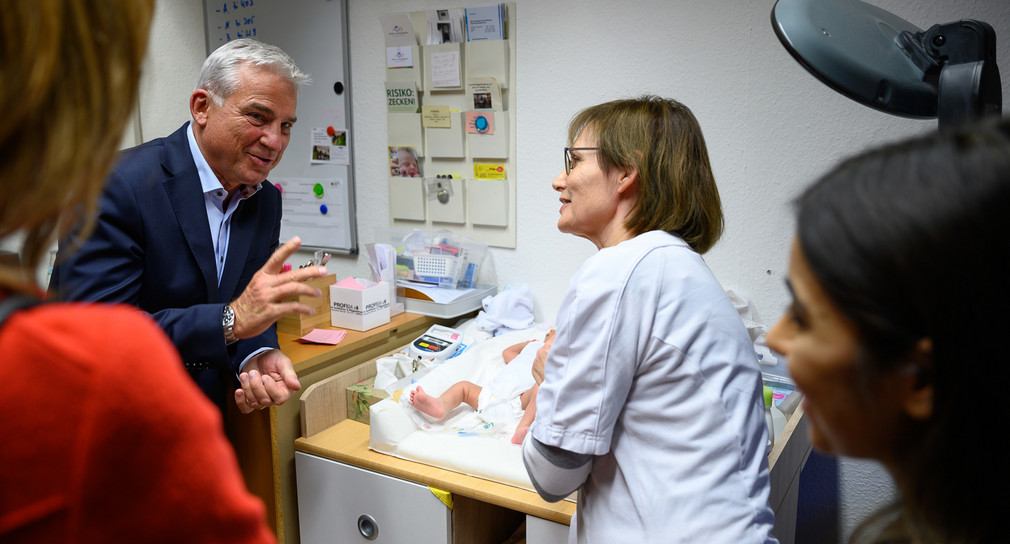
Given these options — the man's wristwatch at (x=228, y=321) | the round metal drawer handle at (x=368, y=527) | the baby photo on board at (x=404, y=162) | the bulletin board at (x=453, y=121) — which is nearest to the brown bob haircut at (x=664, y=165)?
the man's wristwatch at (x=228, y=321)

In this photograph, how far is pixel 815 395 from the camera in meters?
0.56

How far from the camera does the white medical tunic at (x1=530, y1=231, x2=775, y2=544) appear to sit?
104 cm

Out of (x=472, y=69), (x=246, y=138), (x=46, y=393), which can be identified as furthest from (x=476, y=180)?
(x=46, y=393)

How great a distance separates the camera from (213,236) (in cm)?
167

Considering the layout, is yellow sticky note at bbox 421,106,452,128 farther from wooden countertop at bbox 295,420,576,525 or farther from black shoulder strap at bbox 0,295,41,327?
black shoulder strap at bbox 0,295,41,327

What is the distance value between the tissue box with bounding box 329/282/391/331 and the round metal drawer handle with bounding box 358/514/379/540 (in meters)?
0.65

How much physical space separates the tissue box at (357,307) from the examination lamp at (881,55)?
1543mm

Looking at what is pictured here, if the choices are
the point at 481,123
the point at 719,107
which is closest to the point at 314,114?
the point at 481,123

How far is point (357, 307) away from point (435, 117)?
87 centimetres

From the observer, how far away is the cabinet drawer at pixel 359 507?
1.62 meters

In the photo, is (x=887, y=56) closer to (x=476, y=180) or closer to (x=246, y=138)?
(x=246, y=138)

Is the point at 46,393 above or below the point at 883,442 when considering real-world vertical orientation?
above

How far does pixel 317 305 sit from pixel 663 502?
4.87 feet

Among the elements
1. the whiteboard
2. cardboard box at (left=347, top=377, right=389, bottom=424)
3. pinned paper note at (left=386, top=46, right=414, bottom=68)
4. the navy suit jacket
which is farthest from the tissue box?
pinned paper note at (left=386, top=46, right=414, bottom=68)
